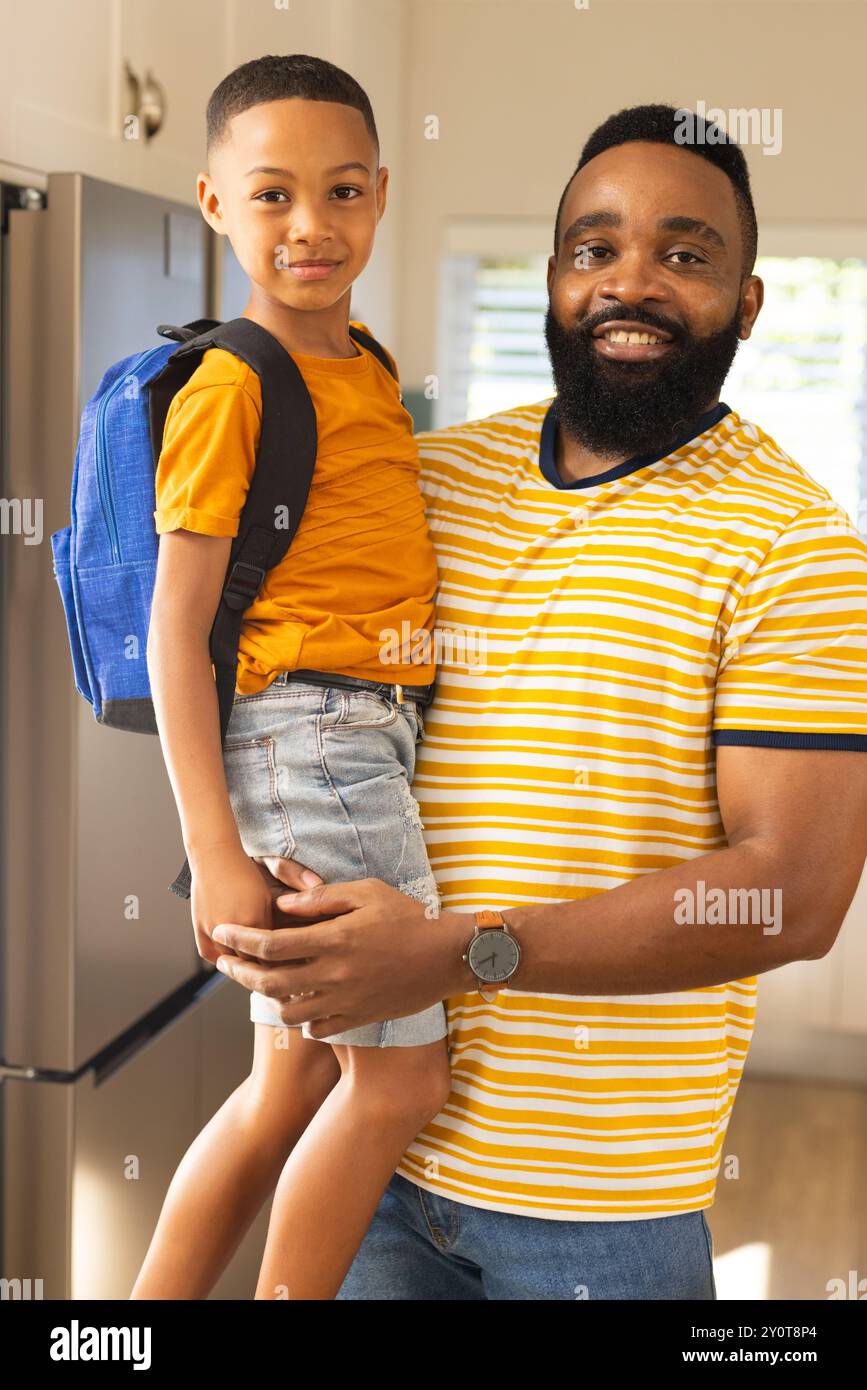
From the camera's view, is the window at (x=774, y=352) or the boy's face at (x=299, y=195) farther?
the window at (x=774, y=352)

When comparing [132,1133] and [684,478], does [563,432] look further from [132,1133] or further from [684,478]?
[132,1133]

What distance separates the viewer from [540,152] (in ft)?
11.2

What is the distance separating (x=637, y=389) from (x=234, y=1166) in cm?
75

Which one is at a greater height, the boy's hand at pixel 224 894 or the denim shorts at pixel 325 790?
the denim shorts at pixel 325 790

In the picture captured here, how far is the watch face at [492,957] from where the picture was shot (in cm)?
104

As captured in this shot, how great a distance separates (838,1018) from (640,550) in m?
2.80

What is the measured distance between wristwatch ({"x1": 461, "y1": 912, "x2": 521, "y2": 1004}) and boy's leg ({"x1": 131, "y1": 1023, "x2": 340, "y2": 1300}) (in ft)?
0.72

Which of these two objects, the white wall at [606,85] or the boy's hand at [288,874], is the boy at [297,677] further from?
the white wall at [606,85]

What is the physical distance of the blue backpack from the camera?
1073 millimetres

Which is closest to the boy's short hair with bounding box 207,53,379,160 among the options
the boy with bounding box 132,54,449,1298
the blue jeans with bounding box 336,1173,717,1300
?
the boy with bounding box 132,54,449,1298

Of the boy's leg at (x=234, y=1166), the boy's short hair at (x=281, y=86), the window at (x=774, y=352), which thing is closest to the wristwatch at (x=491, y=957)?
the boy's leg at (x=234, y=1166)

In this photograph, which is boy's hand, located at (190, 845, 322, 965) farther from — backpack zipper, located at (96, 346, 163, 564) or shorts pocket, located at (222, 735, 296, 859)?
backpack zipper, located at (96, 346, 163, 564)

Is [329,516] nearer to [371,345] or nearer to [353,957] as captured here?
[371,345]

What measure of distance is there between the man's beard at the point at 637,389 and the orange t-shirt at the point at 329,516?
0.16 metres
